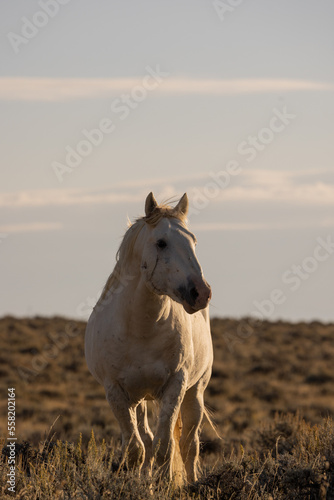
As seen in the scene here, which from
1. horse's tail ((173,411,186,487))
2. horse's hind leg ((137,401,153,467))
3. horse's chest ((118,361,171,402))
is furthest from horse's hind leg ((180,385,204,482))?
horse's chest ((118,361,171,402))

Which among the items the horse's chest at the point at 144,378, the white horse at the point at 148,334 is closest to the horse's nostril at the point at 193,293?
the white horse at the point at 148,334

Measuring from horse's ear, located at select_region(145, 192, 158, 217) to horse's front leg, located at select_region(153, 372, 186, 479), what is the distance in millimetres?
1478

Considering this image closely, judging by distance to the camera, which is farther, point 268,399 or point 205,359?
point 268,399

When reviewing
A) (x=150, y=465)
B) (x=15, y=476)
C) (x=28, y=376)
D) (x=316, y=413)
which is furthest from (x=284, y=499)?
(x=28, y=376)

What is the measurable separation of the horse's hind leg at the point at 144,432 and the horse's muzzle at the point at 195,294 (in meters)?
1.80

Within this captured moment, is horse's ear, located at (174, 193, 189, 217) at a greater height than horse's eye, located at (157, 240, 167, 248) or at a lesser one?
greater

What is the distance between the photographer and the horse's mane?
6.80 meters

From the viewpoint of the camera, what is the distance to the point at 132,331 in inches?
274

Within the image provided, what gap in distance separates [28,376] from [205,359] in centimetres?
2188

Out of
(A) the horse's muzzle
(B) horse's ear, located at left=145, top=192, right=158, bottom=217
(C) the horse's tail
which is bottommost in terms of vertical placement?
(C) the horse's tail

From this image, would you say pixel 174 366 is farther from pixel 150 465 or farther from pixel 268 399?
pixel 268 399

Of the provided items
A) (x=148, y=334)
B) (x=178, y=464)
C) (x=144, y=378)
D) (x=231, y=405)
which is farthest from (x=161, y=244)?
(x=231, y=405)

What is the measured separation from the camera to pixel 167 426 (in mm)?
6746

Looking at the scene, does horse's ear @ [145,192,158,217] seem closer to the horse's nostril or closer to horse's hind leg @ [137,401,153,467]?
the horse's nostril
